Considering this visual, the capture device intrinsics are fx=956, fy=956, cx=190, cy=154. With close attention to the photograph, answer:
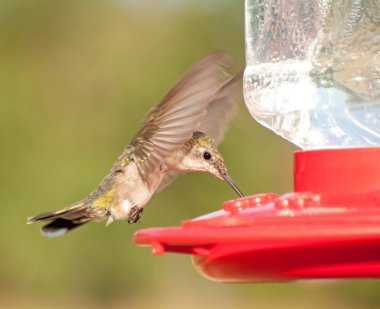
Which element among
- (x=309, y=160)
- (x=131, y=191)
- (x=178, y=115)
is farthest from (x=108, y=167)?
(x=309, y=160)

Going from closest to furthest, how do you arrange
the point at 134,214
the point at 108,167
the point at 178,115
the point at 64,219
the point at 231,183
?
the point at 178,115 < the point at 231,183 < the point at 134,214 < the point at 64,219 < the point at 108,167

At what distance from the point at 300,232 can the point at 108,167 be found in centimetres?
1169

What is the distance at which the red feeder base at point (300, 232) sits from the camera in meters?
2.81

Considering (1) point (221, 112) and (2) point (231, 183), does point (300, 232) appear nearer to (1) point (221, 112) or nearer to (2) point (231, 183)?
(2) point (231, 183)

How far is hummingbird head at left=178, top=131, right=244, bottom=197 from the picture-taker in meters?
5.08

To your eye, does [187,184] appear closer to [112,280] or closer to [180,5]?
[112,280]

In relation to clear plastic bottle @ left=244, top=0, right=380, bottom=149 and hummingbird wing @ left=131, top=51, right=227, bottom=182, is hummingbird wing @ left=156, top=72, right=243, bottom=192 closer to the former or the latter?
hummingbird wing @ left=131, top=51, right=227, bottom=182

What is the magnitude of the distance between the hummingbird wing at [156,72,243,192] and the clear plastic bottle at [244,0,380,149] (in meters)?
0.75

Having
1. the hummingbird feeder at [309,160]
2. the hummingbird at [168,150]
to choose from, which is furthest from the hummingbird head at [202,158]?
the hummingbird feeder at [309,160]

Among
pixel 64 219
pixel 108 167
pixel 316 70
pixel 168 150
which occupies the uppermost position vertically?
pixel 316 70

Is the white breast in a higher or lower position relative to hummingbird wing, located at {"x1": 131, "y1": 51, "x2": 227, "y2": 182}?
lower

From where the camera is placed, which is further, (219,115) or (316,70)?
(219,115)

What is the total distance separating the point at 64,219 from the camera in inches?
215

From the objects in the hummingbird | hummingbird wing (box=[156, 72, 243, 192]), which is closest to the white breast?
the hummingbird
